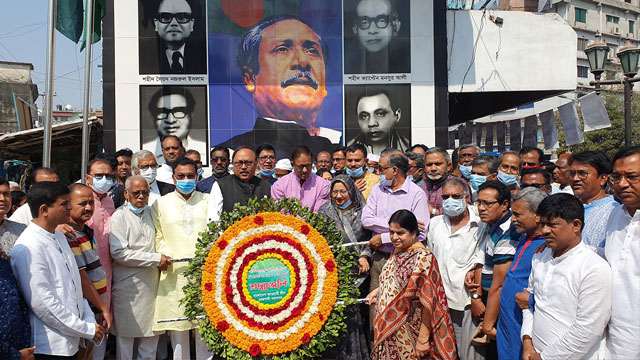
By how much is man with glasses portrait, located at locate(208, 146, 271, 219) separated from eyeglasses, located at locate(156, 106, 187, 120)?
915 centimetres

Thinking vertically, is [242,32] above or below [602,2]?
below

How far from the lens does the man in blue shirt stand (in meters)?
3.88

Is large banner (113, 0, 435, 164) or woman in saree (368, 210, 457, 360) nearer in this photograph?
woman in saree (368, 210, 457, 360)

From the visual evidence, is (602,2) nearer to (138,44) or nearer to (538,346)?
(138,44)

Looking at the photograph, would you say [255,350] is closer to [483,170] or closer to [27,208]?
[27,208]

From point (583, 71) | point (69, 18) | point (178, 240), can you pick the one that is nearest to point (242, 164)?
point (178, 240)

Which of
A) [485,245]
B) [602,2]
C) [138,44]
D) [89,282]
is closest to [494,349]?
[485,245]

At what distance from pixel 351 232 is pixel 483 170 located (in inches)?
69.2

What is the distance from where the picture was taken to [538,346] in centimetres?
347

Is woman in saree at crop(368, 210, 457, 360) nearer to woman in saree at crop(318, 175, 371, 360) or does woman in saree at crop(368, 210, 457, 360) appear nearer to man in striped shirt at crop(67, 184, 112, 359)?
woman in saree at crop(318, 175, 371, 360)

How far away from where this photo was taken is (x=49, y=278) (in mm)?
3529

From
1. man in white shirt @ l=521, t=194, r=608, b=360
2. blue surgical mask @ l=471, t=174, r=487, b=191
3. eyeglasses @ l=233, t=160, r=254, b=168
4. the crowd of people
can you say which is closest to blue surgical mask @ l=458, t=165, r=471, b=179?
the crowd of people

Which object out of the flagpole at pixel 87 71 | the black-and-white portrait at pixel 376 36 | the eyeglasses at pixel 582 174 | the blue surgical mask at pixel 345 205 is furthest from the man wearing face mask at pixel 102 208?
the black-and-white portrait at pixel 376 36

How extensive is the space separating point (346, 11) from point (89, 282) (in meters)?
12.0
